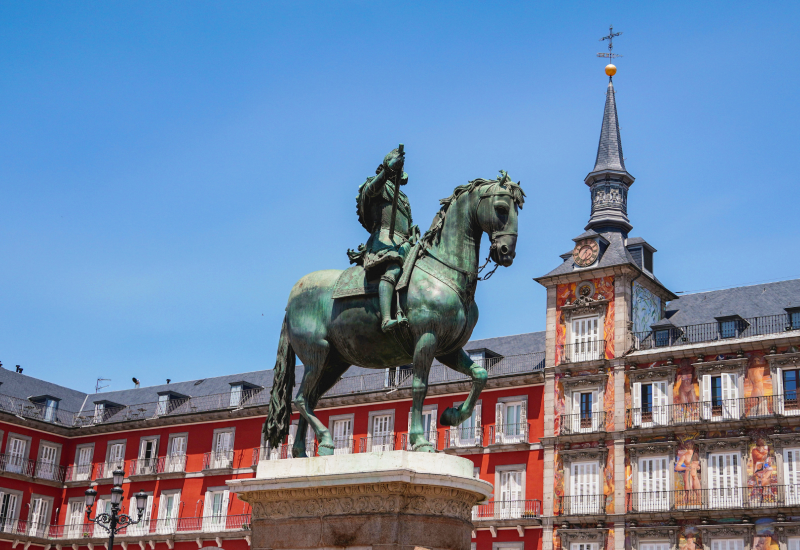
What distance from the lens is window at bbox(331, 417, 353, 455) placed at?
45.1 m

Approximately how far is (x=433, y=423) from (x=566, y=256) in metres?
9.43

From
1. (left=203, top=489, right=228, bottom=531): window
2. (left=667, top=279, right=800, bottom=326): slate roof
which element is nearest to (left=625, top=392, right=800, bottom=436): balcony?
(left=667, top=279, right=800, bottom=326): slate roof

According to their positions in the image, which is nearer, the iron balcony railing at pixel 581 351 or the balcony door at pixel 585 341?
the iron balcony railing at pixel 581 351

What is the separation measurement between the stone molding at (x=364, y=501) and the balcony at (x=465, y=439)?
32.5 meters

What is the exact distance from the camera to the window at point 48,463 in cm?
5119

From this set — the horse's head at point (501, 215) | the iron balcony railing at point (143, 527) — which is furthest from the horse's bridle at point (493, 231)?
the iron balcony railing at point (143, 527)

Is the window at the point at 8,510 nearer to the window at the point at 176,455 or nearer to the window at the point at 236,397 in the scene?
the window at the point at 176,455

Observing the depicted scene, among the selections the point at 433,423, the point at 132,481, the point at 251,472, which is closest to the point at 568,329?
the point at 433,423

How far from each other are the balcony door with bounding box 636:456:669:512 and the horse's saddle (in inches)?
1184

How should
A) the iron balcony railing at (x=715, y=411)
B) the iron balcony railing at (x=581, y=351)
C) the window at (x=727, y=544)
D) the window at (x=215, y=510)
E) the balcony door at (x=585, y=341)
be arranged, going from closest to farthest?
1. the window at (x=727, y=544)
2. the iron balcony railing at (x=715, y=411)
3. the iron balcony railing at (x=581, y=351)
4. the balcony door at (x=585, y=341)
5. the window at (x=215, y=510)

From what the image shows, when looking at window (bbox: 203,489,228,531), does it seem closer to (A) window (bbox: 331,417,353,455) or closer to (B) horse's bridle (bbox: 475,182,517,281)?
(A) window (bbox: 331,417,353,455)

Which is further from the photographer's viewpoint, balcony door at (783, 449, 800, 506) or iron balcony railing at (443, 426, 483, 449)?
iron balcony railing at (443, 426, 483, 449)

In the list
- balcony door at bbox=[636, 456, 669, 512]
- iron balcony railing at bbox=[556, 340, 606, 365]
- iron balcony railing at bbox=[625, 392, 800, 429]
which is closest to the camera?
iron balcony railing at bbox=[625, 392, 800, 429]

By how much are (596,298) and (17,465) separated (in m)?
30.1
